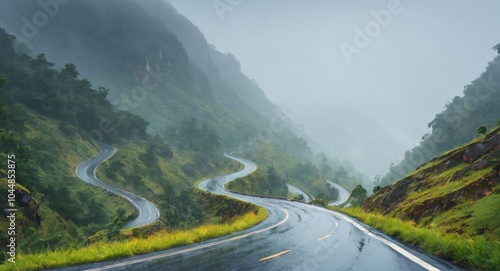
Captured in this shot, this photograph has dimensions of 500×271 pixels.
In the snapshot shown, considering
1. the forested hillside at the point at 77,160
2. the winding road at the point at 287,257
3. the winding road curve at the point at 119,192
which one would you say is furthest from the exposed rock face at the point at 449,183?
the winding road curve at the point at 119,192

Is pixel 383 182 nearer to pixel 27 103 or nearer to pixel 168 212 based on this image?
pixel 168 212

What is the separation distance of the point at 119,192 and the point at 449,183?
53368 mm

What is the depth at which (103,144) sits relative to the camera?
82875mm

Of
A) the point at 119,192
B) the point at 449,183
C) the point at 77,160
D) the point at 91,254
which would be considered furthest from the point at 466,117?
the point at 77,160

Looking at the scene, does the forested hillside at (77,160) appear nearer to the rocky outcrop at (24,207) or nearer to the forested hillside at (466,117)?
the rocky outcrop at (24,207)

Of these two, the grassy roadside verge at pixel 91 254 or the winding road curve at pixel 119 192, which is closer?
the grassy roadside verge at pixel 91 254

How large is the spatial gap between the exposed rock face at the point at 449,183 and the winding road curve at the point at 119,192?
29.9 metres

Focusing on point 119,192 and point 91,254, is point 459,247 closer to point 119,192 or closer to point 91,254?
point 91,254

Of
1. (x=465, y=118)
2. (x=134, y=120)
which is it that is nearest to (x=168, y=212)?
(x=134, y=120)

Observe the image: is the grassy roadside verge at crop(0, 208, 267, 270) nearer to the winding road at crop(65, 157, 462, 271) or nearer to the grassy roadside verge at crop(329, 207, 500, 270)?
the winding road at crop(65, 157, 462, 271)

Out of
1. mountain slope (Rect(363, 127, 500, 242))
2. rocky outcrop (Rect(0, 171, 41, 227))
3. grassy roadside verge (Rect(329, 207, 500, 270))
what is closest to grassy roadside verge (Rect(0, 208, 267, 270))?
grassy roadside verge (Rect(329, 207, 500, 270))

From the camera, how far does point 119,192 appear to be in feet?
183

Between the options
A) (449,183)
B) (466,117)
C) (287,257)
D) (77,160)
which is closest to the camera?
(287,257)

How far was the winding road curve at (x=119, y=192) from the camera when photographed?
41.5 m
